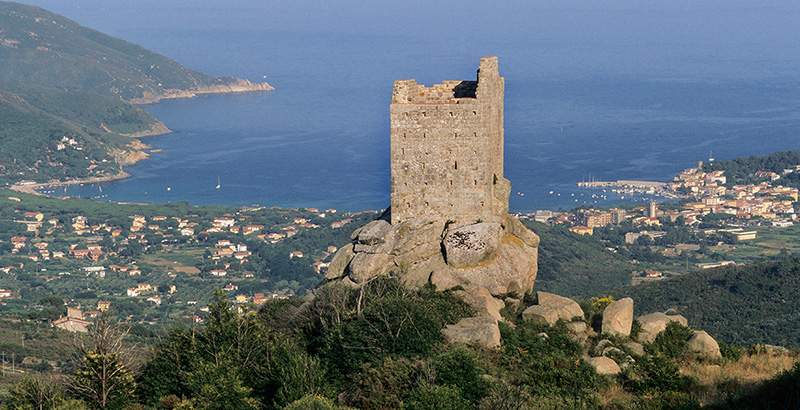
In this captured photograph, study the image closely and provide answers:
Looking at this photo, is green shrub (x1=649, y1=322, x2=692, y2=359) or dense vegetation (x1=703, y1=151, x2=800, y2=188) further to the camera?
dense vegetation (x1=703, y1=151, x2=800, y2=188)

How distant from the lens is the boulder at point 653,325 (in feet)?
64.8

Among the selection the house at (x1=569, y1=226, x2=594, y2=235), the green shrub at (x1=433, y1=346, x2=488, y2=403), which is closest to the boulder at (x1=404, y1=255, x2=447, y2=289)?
the green shrub at (x1=433, y1=346, x2=488, y2=403)

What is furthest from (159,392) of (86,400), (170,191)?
(170,191)

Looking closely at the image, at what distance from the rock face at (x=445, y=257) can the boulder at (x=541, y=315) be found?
3.73 ft

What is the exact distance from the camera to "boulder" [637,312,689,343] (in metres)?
19.8

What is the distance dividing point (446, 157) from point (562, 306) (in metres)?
4.37

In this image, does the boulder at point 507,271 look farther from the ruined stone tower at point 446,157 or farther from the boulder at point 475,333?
the boulder at point 475,333

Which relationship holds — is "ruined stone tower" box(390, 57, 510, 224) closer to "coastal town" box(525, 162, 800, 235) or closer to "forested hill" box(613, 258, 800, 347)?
"forested hill" box(613, 258, 800, 347)

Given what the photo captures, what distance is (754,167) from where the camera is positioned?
465ft

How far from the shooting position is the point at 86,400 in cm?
1862

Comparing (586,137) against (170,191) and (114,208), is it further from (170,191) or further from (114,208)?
(114,208)

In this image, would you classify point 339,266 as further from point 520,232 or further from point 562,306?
point 562,306

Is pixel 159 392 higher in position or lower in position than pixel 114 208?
higher

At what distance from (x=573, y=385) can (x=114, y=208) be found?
12733 cm
